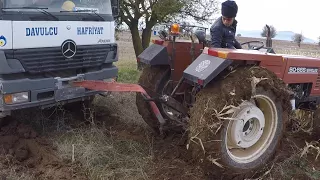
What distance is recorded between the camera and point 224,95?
373 centimetres

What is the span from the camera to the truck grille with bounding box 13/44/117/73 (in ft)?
16.1

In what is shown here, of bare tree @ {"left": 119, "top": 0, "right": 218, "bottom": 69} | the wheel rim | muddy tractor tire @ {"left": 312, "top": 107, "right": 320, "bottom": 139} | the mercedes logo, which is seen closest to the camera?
the wheel rim

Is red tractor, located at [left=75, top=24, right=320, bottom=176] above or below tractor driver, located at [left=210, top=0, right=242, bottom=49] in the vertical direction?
below

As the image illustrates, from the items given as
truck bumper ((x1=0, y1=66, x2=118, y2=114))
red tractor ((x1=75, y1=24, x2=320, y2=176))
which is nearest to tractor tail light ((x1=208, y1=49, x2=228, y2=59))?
red tractor ((x1=75, y1=24, x2=320, y2=176))

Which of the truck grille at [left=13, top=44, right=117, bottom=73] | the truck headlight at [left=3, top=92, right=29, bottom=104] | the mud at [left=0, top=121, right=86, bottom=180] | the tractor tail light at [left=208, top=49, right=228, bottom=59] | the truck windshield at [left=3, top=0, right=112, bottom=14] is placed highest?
the truck windshield at [left=3, top=0, right=112, bottom=14]

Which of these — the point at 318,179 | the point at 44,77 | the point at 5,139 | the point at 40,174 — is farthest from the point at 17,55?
the point at 318,179

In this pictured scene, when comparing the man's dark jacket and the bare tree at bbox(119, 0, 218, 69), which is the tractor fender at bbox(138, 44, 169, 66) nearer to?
the man's dark jacket

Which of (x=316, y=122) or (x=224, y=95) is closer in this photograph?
(x=224, y=95)

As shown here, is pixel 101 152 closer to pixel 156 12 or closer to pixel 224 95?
pixel 224 95

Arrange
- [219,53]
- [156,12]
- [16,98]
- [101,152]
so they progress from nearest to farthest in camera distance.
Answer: [219,53]
[101,152]
[16,98]
[156,12]

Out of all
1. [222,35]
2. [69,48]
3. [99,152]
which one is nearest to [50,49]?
[69,48]

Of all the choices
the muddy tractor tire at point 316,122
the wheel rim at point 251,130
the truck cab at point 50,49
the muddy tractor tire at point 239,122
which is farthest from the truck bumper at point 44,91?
the muddy tractor tire at point 316,122

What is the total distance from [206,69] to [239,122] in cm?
63

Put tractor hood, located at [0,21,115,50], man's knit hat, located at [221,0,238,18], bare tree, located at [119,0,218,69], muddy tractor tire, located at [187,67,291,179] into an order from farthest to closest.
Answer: bare tree, located at [119,0,218,69]
tractor hood, located at [0,21,115,50]
man's knit hat, located at [221,0,238,18]
muddy tractor tire, located at [187,67,291,179]
